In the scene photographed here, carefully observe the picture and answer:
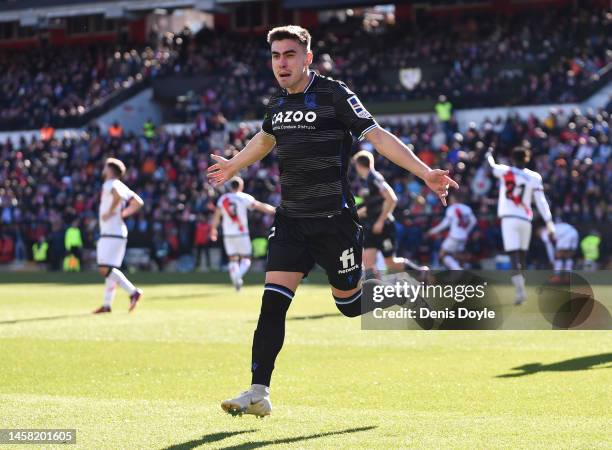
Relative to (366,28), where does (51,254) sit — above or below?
below

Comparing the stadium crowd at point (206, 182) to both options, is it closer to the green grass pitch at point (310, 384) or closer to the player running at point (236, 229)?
the player running at point (236, 229)

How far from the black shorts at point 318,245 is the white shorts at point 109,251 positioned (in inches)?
389

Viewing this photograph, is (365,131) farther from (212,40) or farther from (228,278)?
(212,40)

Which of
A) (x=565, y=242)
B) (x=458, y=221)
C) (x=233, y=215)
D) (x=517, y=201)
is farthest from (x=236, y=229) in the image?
(x=565, y=242)

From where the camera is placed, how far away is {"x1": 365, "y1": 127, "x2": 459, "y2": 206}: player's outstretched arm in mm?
6977

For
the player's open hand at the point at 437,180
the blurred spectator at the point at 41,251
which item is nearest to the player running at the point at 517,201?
the player's open hand at the point at 437,180

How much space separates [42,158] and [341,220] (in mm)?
35524

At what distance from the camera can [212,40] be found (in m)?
49.2

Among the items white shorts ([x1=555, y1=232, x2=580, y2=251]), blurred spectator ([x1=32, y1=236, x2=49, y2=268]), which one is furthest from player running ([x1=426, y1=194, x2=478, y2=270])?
blurred spectator ([x1=32, y1=236, x2=49, y2=268])

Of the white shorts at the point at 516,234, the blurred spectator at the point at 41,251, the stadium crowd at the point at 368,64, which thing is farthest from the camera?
the stadium crowd at the point at 368,64

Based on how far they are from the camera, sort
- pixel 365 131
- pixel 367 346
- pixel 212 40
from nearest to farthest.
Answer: pixel 365 131
pixel 367 346
pixel 212 40

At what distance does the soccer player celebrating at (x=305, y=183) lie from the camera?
7449 millimetres

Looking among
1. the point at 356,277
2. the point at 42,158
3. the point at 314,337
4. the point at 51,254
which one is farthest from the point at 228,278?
the point at 356,277

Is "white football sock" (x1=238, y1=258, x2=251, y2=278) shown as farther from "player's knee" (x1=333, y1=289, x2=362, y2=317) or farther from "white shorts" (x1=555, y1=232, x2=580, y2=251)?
"player's knee" (x1=333, y1=289, x2=362, y2=317)
